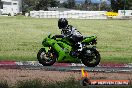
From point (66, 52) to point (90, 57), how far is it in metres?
0.73

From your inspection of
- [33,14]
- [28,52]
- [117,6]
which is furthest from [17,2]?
[28,52]

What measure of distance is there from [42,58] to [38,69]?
28.3 inches

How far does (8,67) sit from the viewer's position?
38.5ft

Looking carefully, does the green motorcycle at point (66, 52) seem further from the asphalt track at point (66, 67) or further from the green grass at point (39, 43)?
the green grass at point (39, 43)

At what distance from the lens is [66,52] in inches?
483

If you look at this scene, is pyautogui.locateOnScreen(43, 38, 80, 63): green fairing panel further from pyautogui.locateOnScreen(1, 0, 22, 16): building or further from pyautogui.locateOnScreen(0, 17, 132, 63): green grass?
pyautogui.locateOnScreen(1, 0, 22, 16): building

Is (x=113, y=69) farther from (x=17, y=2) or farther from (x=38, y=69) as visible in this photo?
(x=17, y=2)

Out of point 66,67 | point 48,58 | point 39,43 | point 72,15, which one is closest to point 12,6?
point 72,15

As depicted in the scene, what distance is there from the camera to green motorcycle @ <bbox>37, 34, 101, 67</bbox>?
12.1 m

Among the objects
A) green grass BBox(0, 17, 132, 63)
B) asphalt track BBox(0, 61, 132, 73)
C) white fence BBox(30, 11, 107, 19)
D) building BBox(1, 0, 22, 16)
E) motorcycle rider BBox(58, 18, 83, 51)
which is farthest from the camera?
building BBox(1, 0, 22, 16)

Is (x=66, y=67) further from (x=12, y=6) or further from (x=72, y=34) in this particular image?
(x=12, y=6)

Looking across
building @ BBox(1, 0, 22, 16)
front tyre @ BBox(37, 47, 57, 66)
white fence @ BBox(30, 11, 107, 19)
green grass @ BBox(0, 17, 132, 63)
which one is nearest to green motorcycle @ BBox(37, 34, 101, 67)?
front tyre @ BBox(37, 47, 57, 66)

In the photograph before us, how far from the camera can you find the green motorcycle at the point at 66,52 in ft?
39.8

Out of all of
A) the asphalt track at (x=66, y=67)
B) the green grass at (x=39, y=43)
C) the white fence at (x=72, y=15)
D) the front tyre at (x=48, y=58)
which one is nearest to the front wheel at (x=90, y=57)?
the asphalt track at (x=66, y=67)
